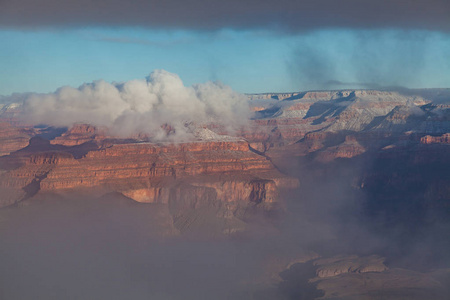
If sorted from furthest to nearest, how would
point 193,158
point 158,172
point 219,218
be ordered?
point 193,158 → point 158,172 → point 219,218

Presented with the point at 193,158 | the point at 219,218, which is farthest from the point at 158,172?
the point at 219,218

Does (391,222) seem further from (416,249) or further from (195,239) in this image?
(195,239)

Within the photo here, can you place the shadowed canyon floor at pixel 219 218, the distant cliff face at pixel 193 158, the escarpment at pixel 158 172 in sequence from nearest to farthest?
the shadowed canyon floor at pixel 219 218 → the escarpment at pixel 158 172 → the distant cliff face at pixel 193 158

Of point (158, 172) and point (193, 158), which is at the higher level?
point (193, 158)

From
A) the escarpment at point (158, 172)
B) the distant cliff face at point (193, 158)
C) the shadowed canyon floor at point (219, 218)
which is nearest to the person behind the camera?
the shadowed canyon floor at point (219, 218)

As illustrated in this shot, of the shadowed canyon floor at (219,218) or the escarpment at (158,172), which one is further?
the escarpment at (158,172)

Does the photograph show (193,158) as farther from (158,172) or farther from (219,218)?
(219,218)

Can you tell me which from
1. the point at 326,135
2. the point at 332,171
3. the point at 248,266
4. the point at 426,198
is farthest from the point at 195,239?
the point at 326,135

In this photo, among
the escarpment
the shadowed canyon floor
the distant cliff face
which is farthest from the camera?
the distant cliff face
